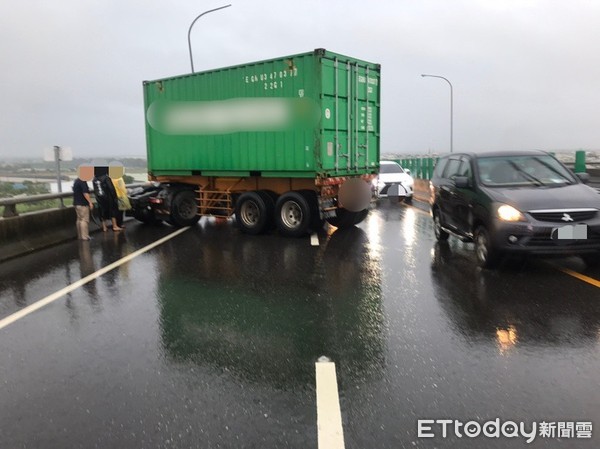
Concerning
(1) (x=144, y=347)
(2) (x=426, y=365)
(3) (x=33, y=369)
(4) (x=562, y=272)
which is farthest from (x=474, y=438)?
(4) (x=562, y=272)

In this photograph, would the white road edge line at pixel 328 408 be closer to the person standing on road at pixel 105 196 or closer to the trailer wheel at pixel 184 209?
the trailer wheel at pixel 184 209

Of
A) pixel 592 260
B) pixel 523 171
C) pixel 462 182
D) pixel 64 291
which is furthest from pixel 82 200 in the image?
pixel 592 260

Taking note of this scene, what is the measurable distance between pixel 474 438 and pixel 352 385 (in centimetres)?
98

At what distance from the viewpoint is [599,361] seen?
163 inches

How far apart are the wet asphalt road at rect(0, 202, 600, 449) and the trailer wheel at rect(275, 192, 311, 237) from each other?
9.30ft

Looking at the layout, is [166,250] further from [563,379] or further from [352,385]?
[563,379]

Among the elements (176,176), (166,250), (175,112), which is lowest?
(166,250)

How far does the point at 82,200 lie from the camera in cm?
1141

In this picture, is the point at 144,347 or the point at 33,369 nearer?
the point at 33,369

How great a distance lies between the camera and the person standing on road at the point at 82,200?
11398 millimetres

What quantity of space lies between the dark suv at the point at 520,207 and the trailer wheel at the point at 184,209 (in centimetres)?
700

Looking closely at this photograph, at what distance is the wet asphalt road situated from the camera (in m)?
3.23

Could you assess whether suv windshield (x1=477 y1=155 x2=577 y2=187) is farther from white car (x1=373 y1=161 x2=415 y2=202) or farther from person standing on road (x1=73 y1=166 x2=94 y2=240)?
white car (x1=373 y1=161 x2=415 y2=202)

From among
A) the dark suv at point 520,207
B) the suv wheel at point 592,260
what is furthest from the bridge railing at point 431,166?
the suv wheel at point 592,260
